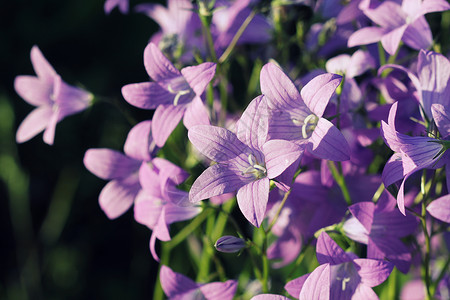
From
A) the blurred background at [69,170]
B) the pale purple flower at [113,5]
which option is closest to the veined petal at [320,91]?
the pale purple flower at [113,5]

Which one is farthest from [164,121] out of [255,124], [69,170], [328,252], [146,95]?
[69,170]

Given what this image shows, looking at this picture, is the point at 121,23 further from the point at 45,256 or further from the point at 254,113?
the point at 254,113

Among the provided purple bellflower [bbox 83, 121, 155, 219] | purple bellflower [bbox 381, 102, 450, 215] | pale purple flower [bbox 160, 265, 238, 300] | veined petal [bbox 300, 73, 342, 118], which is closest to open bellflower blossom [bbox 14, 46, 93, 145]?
purple bellflower [bbox 83, 121, 155, 219]

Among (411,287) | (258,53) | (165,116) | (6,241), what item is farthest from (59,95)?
(6,241)

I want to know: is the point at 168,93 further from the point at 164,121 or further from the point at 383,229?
the point at 383,229

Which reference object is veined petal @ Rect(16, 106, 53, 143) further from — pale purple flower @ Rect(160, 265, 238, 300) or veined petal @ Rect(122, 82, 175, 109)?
pale purple flower @ Rect(160, 265, 238, 300)
